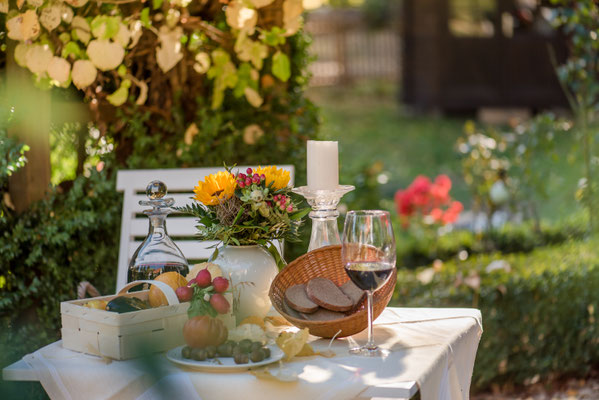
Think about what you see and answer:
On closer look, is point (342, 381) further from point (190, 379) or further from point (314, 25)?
point (314, 25)

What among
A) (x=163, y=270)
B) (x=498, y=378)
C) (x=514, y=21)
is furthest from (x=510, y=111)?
(x=163, y=270)

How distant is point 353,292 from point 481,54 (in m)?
10.8

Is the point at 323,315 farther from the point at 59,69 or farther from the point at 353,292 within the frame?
the point at 59,69

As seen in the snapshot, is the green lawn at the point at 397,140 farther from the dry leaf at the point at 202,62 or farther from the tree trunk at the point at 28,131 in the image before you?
the tree trunk at the point at 28,131

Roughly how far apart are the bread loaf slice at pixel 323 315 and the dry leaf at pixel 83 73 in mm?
1358

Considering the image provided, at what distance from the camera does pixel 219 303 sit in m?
1.59

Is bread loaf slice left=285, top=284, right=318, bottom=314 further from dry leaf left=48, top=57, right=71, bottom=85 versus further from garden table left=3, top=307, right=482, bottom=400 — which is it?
dry leaf left=48, top=57, right=71, bottom=85

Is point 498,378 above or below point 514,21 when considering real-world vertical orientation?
below

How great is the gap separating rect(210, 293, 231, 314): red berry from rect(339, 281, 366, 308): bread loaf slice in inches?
11.5

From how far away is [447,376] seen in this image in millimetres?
1605

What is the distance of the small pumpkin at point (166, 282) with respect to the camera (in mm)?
1626

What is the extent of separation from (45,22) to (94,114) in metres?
0.43

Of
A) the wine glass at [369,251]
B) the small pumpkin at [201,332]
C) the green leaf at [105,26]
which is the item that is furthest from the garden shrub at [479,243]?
the small pumpkin at [201,332]

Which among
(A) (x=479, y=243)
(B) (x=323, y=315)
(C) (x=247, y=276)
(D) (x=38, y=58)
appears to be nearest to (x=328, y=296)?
(B) (x=323, y=315)
